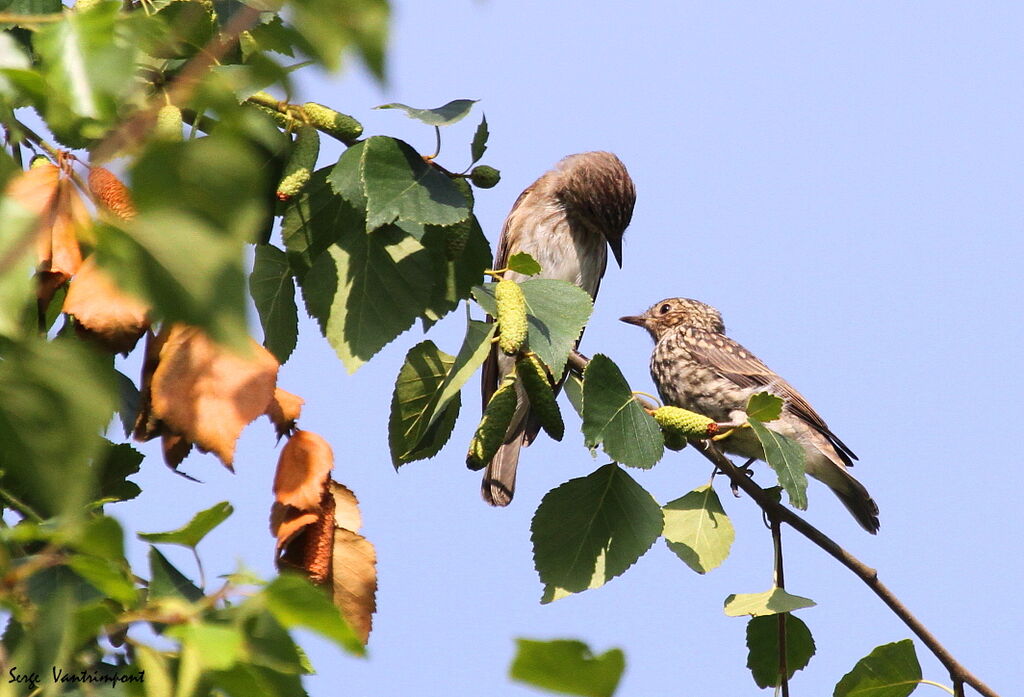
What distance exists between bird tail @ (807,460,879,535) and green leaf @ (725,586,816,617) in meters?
3.25

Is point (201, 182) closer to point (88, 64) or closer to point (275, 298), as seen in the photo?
point (88, 64)

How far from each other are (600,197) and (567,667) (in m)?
6.24

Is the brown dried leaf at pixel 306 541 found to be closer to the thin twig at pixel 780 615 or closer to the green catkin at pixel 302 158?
the green catkin at pixel 302 158

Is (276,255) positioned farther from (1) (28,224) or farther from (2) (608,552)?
(1) (28,224)

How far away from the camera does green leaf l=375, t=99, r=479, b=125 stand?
→ 268 centimetres

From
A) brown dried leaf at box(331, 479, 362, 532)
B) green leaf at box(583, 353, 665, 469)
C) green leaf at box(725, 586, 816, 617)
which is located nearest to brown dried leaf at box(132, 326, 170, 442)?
brown dried leaf at box(331, 479, 362, 532)

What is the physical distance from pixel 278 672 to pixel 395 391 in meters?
1.59

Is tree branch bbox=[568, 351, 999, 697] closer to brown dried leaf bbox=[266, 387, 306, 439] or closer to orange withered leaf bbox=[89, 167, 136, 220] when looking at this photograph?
brown dried leaf bbox=[266, 387, 306, 439]

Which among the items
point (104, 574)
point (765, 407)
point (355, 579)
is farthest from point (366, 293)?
point (104, 574)

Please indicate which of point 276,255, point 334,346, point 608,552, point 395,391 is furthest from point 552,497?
point 276,255

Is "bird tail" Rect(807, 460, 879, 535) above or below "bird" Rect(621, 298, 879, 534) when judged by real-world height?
below

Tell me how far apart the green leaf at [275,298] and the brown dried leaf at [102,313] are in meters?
0.95

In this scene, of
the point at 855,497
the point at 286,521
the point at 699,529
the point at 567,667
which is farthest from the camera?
the point at 855,497

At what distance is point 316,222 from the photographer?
2902mm
